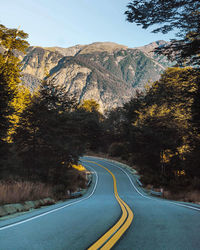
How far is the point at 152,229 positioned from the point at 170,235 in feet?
1.62

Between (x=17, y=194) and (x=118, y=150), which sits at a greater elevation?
(x=118, y=150)

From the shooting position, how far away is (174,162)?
30.0 metres

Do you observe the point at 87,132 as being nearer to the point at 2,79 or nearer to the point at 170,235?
the point at 2,79

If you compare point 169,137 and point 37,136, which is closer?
point 37,136

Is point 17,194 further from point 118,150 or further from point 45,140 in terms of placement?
point 118,150

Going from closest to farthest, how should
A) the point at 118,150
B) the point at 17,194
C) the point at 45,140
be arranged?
1. the point at 17,194
2. the point at 45,140
3. the point at 118,150

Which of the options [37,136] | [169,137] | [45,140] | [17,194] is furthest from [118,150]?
[17,194]

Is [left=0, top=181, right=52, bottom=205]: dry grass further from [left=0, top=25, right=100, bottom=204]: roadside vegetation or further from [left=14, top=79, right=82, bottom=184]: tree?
[left=14, top=79, right=82, bottom=184]: tree

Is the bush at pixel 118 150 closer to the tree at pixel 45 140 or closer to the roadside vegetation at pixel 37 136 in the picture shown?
the roadside vegetation at pixel 37 136

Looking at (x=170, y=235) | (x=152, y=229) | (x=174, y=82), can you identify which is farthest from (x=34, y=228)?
(x=174, y=82)

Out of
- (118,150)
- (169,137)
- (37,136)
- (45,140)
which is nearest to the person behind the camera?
(37,136)

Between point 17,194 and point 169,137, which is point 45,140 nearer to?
point 17,194

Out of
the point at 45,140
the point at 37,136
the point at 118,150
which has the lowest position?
the point at 45,140

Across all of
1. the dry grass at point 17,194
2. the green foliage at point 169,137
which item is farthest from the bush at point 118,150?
the dry grass at point 17,194
